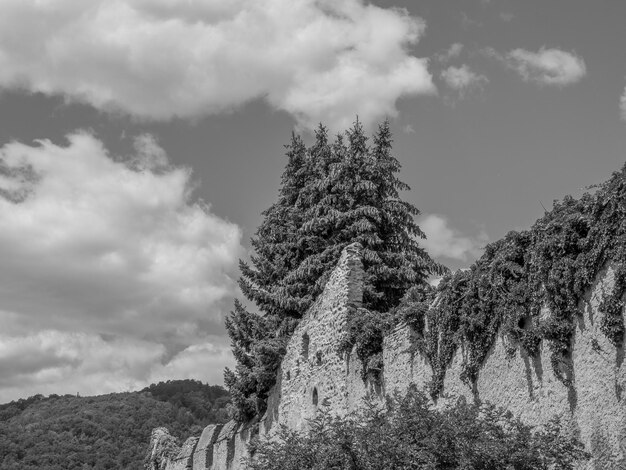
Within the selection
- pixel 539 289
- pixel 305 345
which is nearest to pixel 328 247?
pixel 305 345

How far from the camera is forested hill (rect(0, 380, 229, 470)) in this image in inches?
2267

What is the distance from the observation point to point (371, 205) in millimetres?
24516

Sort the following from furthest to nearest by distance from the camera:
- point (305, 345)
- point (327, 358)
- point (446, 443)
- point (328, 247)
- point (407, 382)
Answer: point (328, 247) < point (305, 345) < point (327, 358) < point (407, 382) < point (446, 443)

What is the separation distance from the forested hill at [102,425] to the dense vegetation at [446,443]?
136ft

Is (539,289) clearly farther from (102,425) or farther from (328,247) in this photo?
(102,425)

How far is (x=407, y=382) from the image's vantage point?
15703mm

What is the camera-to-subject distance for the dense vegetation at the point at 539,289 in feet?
35.0

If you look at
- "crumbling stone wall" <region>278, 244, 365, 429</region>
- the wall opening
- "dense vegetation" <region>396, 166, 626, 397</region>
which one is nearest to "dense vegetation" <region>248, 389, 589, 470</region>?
"dense vegetation" <region>396, 166, 626, 397</region>

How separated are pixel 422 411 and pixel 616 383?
2848 mm

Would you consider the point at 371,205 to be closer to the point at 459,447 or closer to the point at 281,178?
the point at 281,178

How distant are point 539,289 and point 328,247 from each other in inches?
471

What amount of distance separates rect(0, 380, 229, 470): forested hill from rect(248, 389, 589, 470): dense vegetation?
4135cm

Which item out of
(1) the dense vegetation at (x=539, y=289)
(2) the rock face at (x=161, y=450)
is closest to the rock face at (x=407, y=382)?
(1) the dense vegetation at (x=539, y=289)

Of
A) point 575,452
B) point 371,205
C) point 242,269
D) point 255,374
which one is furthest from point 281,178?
point 575,452
